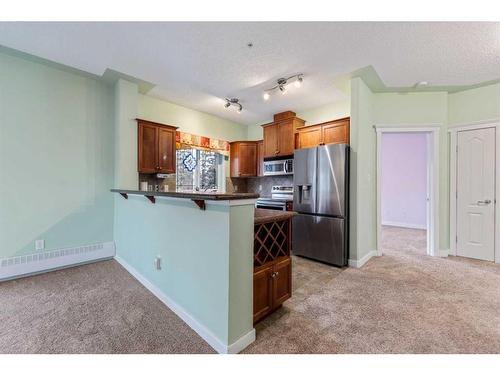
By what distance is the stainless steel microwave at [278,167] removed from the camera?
459 centimetres

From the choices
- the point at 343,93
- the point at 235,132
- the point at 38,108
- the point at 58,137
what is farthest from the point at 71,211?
the point at 343,93

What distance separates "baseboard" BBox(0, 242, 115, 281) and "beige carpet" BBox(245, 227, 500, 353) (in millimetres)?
2900

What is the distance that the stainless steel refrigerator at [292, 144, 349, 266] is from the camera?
3256 mm

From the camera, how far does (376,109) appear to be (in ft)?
12.7

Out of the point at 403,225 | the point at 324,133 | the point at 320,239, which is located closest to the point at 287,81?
the point at 324,133

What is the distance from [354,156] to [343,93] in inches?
50.2

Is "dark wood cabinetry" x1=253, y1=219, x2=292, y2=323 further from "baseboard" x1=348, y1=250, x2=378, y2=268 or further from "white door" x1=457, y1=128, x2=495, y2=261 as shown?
"white door" x1=457, y1=128, x2=495, y2=261

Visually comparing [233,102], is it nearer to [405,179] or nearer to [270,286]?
[270,286]

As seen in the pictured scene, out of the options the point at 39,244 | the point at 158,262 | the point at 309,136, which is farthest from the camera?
the point at 309,136

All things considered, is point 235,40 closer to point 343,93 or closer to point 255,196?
point 255,196

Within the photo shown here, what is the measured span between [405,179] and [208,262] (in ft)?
22.7

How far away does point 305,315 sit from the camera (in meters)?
2.02

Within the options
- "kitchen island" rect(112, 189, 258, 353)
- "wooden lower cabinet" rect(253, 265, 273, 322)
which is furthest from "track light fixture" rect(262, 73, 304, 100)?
"wooden lower cabinet" rect(253, 265, 273, 322)

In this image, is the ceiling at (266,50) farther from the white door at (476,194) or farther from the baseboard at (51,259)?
the baseboard at (51,259)
